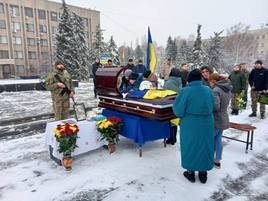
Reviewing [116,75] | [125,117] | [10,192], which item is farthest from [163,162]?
[10,192]

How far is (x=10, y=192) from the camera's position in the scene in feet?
10.2

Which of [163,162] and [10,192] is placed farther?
[163,162]

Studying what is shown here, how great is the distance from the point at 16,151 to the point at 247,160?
4.65 metres

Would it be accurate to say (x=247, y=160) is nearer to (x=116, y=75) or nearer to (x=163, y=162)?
(x=163, y=162)

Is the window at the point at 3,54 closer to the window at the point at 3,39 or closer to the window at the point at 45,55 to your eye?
the window at the point at 3,39

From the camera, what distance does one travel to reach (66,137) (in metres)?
3.53

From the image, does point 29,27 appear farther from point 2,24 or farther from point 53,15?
point 53,15

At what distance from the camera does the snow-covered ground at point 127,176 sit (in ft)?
9.87

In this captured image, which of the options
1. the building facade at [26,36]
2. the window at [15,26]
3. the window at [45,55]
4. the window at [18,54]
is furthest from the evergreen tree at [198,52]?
the window at [15,26]

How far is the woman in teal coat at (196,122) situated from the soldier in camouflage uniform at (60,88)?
314 centimetres

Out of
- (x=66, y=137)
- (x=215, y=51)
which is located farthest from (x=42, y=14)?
(x=66, y=137)

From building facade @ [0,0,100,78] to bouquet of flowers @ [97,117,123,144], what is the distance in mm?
34505

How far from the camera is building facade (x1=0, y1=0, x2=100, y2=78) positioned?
3834 cm

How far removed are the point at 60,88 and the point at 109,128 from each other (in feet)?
6.08
